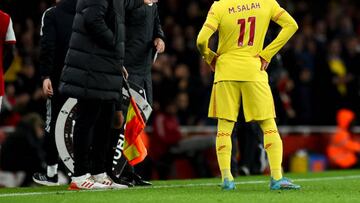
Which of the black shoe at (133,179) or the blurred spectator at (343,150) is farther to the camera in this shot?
the blurred spectator at (343,150)

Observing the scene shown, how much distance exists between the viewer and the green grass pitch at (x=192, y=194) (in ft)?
27.8

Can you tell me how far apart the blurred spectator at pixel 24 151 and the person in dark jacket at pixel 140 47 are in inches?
152

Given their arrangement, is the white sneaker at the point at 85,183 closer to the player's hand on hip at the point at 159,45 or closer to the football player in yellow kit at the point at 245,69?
the football player in yellow kit at the point at 245,69

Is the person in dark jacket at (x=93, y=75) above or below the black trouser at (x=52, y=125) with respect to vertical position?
above

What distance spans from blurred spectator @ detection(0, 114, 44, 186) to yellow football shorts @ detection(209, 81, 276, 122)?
5373mm

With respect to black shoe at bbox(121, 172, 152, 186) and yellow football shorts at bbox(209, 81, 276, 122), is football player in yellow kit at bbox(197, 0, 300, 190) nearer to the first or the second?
yellow football shorts at bbox(209, 81, 276, 122)

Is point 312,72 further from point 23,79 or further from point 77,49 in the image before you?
point 77,49

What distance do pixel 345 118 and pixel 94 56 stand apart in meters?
9.69

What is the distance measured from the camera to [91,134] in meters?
9.32

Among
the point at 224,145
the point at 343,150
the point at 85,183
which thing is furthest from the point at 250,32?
the point at 343,150

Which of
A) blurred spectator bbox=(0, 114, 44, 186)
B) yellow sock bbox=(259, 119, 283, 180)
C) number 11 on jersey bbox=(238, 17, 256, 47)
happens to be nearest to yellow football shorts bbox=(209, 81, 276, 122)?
yellow sock bbox=(259, 119, 283, 180)

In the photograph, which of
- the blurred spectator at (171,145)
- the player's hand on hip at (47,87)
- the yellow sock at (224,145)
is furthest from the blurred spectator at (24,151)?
the yellow sock at (224,145)

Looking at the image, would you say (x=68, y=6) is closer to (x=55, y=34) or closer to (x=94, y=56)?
(x=55, y=34)

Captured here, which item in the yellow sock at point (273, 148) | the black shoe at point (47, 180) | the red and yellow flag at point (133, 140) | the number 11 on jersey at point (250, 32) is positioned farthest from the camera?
the black shoe at point (47, 180)
